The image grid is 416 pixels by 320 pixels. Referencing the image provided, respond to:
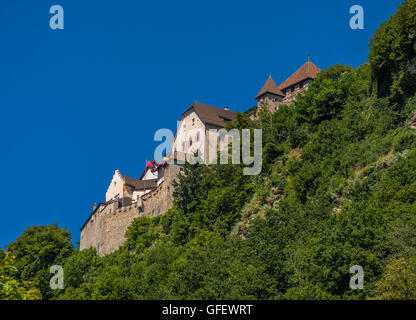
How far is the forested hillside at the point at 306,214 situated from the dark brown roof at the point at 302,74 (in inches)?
497

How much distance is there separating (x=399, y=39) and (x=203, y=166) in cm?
2233

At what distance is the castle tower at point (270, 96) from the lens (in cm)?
6881

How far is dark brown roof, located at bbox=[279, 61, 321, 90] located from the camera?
233 feet

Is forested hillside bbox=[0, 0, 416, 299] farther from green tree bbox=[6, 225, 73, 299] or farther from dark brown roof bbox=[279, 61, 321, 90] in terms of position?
dark brown roof bbox=[279, 61, 321, 90]

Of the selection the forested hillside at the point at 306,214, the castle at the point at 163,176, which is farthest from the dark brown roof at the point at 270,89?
the forested hillside at the point at 306,214

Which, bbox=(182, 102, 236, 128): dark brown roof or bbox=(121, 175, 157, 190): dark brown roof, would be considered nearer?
bbox=(121, 175, 157, 190): dark brown roof

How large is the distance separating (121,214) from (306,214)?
27.1 meters

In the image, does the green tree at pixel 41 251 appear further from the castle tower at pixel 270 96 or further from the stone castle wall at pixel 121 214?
the castle tower at pixel 270 96

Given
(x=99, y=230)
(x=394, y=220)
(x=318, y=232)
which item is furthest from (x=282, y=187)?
(x=99, y=230)

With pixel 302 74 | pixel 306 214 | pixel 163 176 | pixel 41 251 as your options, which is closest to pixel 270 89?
pixel 302 74

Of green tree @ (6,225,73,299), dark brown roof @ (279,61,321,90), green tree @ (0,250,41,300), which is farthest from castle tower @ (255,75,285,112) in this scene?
green tree @ (0,250,41,300)

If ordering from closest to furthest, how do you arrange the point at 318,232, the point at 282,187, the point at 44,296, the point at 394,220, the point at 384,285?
1. the point at 384,285
2. the point at 394,220
3. the point at 318,232
4. the point at 282,187
5. the point at 44,296

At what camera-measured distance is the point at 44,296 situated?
206 ft

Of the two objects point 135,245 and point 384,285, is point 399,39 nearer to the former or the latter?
point 384,285
